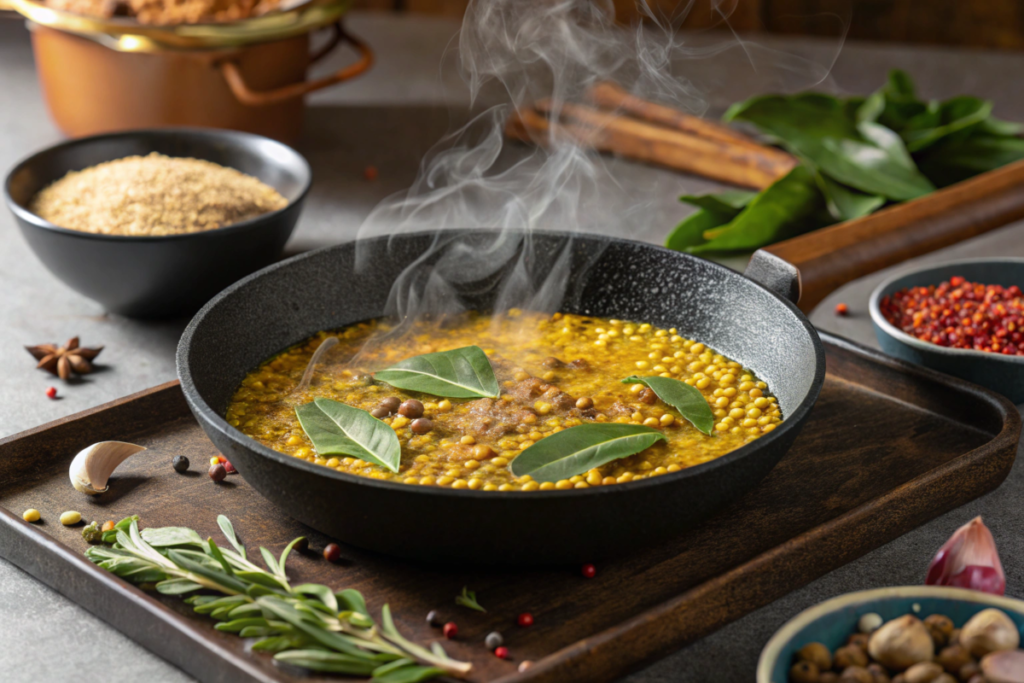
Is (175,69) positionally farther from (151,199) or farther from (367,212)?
(151,199)

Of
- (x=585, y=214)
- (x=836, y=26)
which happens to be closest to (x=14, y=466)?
(x=585, y=214)

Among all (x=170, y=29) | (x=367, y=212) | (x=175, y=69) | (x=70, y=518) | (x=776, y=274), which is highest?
(x=170, y=29)

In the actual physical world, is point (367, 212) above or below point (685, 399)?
below

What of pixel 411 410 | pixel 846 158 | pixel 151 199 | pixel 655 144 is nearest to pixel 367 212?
pixel 151 199

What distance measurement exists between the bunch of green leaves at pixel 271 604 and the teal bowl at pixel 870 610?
1.02ft

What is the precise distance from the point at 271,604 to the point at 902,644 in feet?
2.02

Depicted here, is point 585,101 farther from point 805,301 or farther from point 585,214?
point 805,301

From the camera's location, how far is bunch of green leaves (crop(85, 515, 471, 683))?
1.03 m

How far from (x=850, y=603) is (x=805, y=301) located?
78 cm

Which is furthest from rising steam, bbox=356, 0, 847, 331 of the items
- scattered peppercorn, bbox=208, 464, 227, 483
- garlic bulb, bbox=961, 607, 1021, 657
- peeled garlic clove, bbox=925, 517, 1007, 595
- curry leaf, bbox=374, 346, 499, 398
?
garlic bulb, bbox=961, 607, 1021, 657

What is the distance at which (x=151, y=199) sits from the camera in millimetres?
1969

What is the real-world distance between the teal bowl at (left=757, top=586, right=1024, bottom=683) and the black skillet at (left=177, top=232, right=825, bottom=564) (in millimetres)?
175

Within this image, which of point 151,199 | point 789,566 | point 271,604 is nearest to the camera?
point 271,604

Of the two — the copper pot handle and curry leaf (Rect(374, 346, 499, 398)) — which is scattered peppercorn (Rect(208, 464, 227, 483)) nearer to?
curry leaf (Rect(374, 346, 499, 398))
